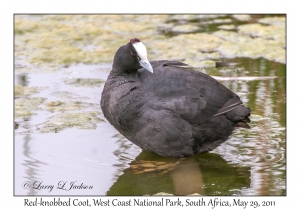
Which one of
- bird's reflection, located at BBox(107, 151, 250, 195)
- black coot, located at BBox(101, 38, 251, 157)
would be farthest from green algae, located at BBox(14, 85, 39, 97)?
bird's reflection, located at BBox(107, 151, 250, 195)

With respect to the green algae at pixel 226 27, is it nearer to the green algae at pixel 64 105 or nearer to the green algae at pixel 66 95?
the green algae at pixel 66 95

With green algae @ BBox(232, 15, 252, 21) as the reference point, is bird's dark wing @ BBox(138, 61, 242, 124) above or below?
below

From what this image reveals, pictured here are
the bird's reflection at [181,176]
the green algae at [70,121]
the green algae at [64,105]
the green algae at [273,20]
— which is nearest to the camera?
the bird's reflection at [181,176]

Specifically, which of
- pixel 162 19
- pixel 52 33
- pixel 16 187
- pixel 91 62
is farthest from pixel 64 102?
pixel 162 19

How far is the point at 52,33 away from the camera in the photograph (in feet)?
26.2

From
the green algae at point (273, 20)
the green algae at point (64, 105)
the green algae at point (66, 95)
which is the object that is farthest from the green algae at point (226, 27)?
the green algae at point (64, 105)

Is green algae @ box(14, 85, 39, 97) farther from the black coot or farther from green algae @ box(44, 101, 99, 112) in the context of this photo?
the black coot

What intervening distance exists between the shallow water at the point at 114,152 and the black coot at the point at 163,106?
0.22 m

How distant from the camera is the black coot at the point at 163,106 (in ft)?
14.9

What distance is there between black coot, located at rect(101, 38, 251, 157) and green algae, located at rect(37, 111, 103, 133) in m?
0.76

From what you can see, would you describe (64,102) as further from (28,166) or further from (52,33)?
(52,33)

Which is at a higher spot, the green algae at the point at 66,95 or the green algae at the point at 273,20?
the green algae at the point at 273,20

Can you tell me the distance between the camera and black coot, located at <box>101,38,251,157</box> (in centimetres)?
454

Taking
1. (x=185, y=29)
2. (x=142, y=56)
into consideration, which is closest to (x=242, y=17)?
(x=185, y=29)
